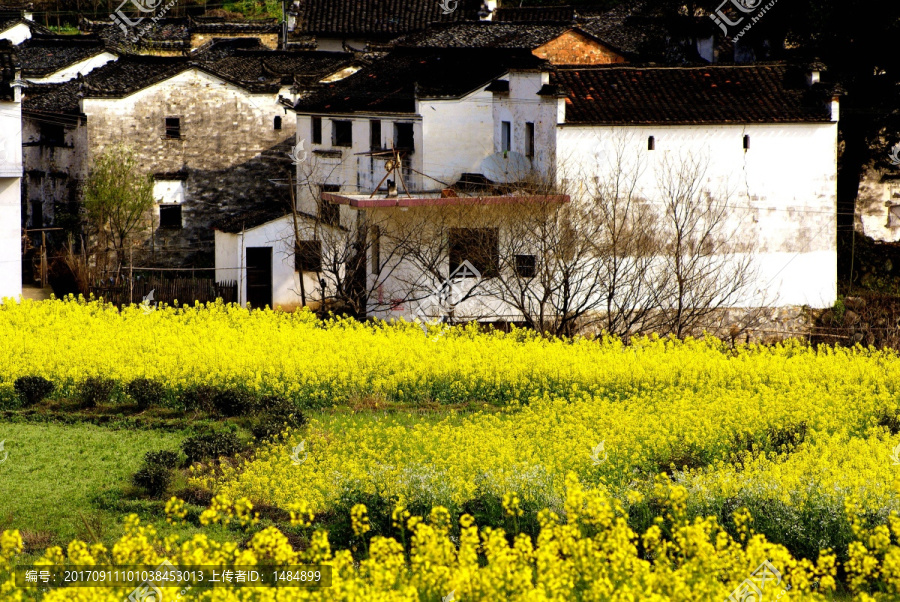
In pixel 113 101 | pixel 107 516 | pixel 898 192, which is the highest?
pixel 113 101

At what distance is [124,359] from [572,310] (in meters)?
9.28

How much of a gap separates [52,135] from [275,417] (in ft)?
65.1

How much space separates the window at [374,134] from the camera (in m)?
32.3

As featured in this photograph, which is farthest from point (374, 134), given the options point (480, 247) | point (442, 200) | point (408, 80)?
point (480, 247)

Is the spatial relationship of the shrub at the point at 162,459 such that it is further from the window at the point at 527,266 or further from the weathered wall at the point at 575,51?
the weathered wall at the point at 575,51

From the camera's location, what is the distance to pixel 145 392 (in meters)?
20.0

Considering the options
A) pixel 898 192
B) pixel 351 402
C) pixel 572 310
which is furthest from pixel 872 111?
pixel 351 402

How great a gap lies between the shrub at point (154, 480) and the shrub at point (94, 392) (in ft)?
14.9

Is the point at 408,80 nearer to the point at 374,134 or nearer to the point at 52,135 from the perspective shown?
the point at 374,134

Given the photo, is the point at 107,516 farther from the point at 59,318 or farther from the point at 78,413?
the point at 59,318

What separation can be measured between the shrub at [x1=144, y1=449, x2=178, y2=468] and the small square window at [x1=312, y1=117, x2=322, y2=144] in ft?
60.5

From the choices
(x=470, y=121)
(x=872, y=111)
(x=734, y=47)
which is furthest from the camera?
(x=734, y=47)

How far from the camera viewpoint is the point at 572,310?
26656mm

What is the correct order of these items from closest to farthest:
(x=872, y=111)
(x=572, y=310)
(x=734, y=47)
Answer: (x=572, y=310), (x=872, y=111), (x=734, y=47)
